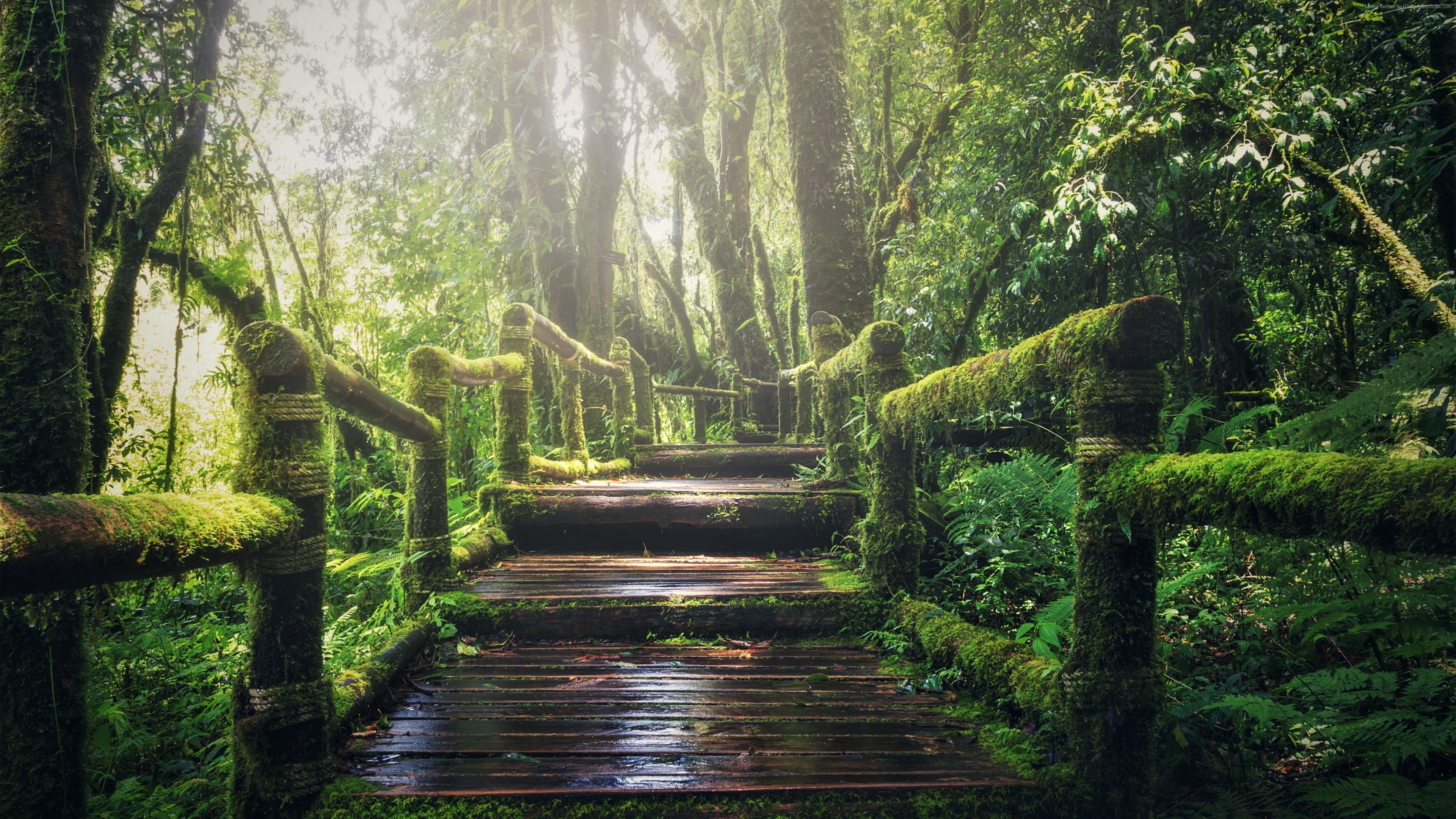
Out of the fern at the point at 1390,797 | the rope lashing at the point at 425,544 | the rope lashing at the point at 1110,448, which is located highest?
the rope lashing at the point at 1110,448

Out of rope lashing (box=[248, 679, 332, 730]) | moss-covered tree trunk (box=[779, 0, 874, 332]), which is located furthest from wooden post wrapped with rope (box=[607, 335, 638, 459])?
rope lashing (box=[248, 679, 332, 730])

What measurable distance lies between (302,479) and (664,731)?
55.2 inches

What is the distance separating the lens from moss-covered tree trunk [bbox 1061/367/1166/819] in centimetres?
174

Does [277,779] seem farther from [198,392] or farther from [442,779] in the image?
[198,392]

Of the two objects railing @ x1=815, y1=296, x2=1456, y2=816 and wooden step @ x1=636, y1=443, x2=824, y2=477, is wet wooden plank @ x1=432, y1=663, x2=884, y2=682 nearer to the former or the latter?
railing @ x1=815, y1=296, x2=1456, y2=816

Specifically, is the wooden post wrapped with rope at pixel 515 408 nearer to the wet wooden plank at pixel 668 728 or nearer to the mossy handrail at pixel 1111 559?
the wet wooden plank at pixel 668 728

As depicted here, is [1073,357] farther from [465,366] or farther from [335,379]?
[465,366]

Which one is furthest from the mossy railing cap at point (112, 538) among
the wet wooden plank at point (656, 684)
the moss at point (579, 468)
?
the moss at point (579, 468)

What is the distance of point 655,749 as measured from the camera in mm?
2107

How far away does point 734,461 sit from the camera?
684 cm

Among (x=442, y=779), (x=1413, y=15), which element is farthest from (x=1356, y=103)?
(x=442, y=779)

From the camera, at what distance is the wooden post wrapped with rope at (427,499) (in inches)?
133

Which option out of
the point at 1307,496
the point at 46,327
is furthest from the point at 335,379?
the point at 1307,496

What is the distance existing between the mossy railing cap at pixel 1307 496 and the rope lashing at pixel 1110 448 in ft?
0.38
